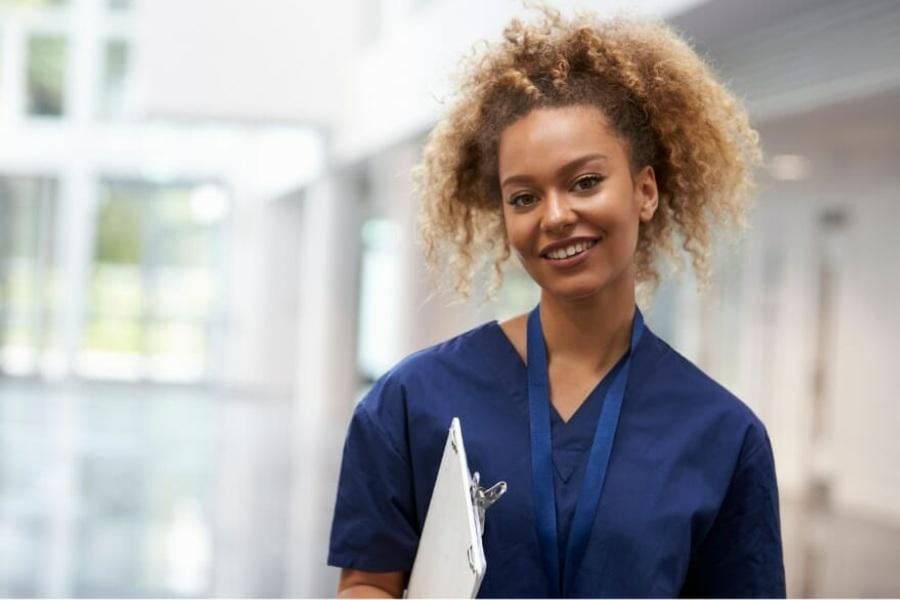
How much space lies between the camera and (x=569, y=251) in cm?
167

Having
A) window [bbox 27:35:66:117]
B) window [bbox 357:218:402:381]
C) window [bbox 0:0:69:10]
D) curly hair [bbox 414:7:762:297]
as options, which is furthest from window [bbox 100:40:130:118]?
curly hair [bbox 414:7:762:297]

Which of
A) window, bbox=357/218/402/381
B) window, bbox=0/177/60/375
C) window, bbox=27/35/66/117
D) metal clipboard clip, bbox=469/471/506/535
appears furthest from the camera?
window, bbox=0/177/60/375

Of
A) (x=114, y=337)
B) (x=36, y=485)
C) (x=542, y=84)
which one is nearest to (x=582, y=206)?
(x=542, y=84)

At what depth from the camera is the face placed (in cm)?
165

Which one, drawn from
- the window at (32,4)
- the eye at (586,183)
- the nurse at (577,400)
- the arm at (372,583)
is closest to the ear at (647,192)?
the nurse at (577,400)

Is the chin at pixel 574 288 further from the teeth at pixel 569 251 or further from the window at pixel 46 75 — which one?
the window at pixel 46 75

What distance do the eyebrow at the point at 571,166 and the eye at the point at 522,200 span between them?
0.06 feet

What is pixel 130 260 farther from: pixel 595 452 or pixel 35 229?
pixel 595 452

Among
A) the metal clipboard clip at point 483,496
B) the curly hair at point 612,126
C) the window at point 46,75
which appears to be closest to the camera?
the metal clipboard clip at point 483,496

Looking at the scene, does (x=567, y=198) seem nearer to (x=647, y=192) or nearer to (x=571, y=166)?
(x=571, y=166)

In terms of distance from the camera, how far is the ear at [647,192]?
1784 mm

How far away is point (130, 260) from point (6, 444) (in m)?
13.4

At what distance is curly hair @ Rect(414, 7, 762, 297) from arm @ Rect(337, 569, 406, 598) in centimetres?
41

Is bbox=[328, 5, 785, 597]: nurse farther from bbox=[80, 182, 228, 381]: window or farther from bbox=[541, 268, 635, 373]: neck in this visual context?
bbox=[80, 182, 228, 381]: window
